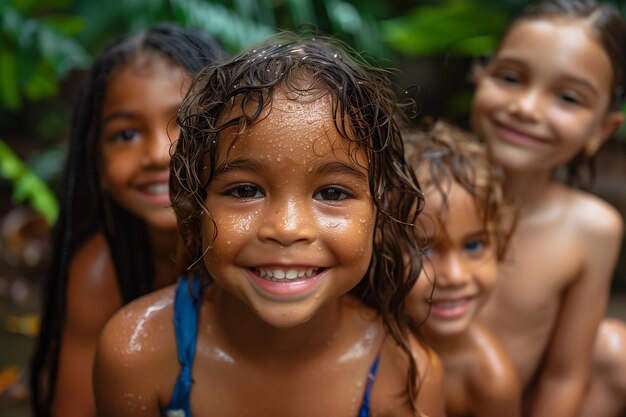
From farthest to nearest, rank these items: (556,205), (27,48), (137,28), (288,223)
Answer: (137,28)
(27,48)
(556,205)
(288,223)

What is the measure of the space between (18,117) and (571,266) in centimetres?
551

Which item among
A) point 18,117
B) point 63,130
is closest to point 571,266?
point 63,130

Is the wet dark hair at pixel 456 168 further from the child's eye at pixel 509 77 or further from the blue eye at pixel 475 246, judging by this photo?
the child's eye at pixel 509 77

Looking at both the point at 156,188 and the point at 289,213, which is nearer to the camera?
the point at 289,213

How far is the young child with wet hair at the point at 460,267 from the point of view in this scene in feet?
7.02

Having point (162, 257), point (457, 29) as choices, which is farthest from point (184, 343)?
point (457, 29)

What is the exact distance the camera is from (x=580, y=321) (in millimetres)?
2637

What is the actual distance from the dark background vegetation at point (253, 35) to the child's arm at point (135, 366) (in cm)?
156

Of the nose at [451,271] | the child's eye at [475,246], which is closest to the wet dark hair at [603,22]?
the child's eye at [475,246]

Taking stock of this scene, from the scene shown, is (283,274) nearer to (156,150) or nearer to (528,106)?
(156,150)

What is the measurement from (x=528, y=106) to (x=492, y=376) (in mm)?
892

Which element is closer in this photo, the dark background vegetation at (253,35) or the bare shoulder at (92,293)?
the bare shoulder at (92,293)

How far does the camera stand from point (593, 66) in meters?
2.54

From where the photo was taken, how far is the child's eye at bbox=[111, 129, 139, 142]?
2338mm
